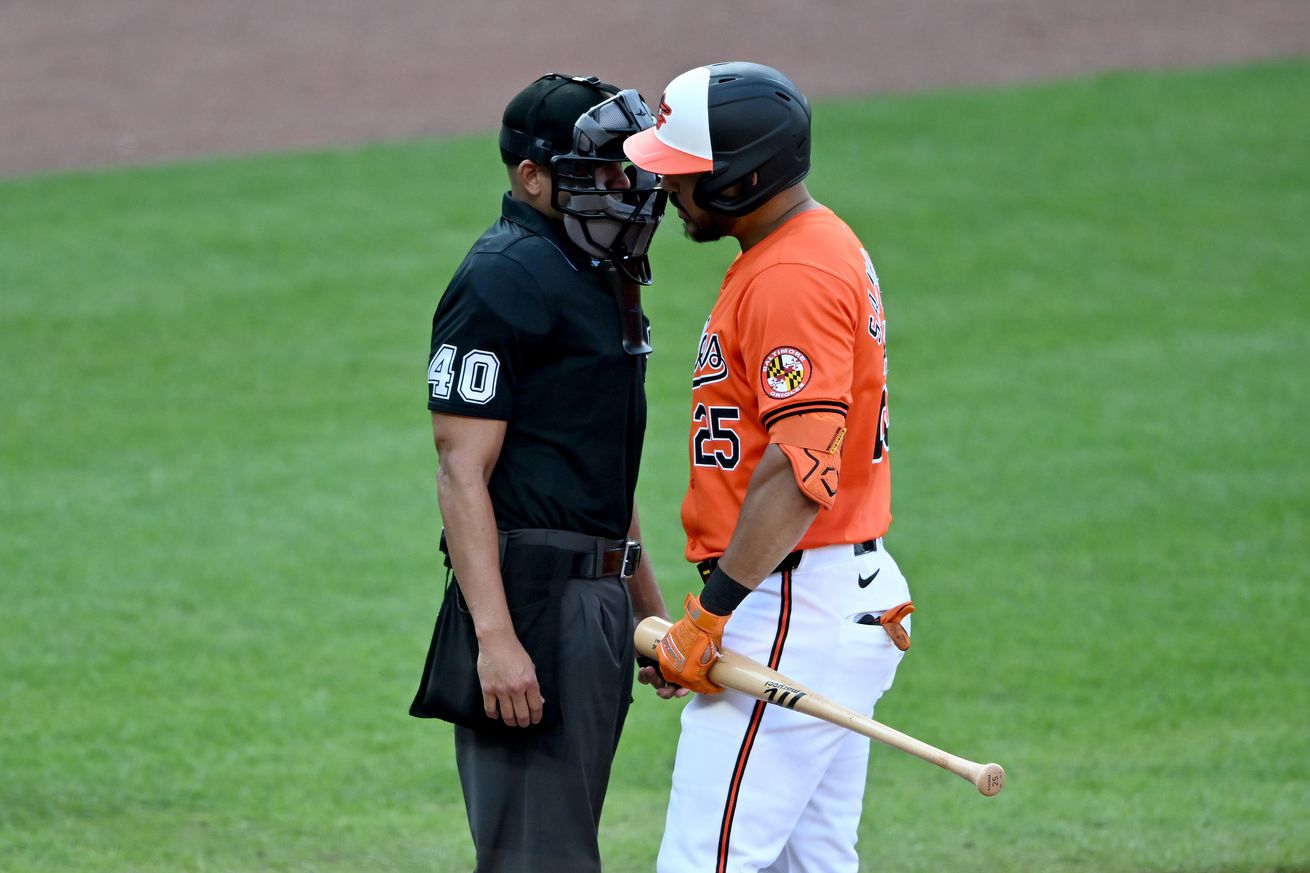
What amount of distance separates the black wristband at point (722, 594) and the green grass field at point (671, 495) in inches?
74.8

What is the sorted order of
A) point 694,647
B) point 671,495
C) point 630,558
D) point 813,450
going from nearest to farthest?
point 813,450 < point 694,647 < point 630,558 < point 671,495

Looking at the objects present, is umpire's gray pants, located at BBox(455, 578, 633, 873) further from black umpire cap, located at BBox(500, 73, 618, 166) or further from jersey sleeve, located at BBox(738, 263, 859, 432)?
black umpire cap, located at BBox(500, 73, 618, 166)

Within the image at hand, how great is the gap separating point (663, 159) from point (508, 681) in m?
1.23

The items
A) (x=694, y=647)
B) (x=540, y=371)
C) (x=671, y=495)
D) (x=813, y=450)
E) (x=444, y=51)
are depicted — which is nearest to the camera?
(x=813, y=450)

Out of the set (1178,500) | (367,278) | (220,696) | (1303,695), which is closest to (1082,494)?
(1178,500)

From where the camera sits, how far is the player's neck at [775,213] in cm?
371

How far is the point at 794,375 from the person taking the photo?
3.43 metres

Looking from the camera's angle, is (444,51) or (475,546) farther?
(444,51)

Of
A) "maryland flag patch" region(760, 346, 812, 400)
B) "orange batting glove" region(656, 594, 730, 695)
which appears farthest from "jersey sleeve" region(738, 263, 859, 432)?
"orange batting glove" region(656, 594, 730, 695)

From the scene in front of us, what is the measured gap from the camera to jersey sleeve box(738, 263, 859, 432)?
135 inches

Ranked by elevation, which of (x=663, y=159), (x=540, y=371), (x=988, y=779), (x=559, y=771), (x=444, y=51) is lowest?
(x=559, y=771)

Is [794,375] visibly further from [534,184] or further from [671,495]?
[671,495]

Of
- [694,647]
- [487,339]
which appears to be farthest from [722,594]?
[487,339]

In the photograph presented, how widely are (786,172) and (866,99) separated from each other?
13780mm
